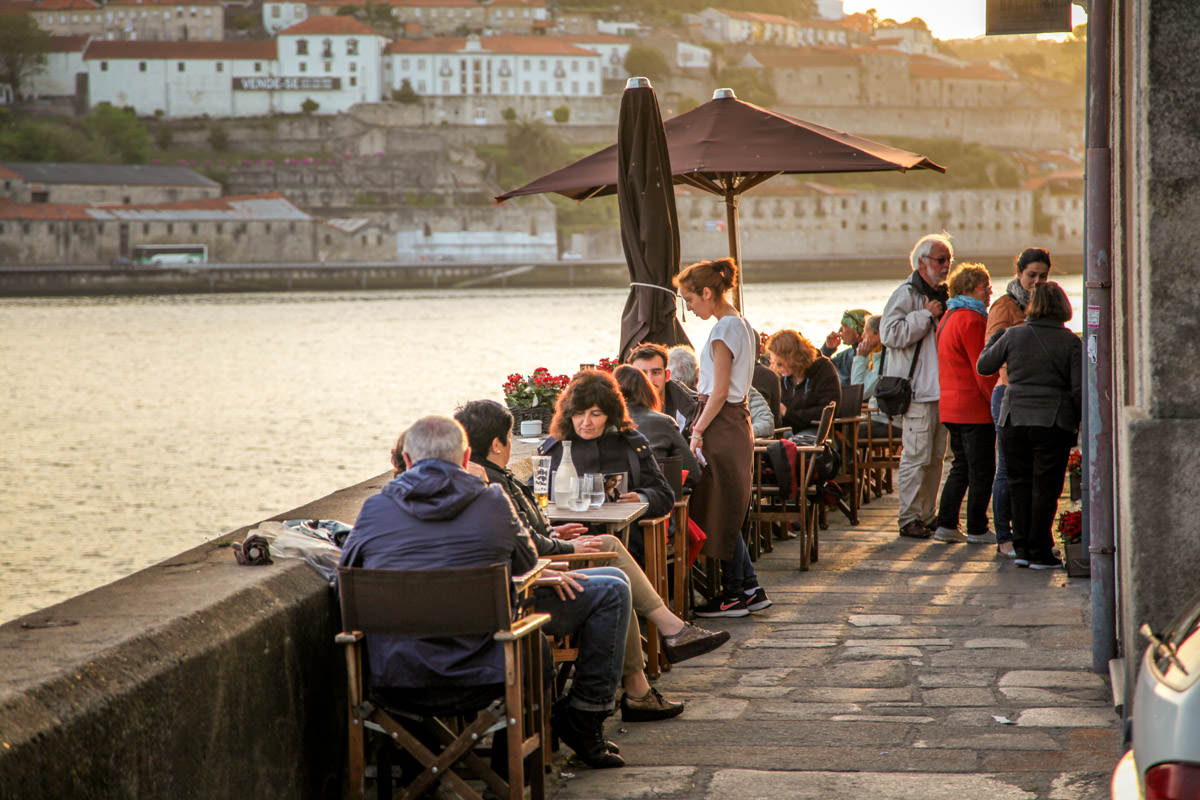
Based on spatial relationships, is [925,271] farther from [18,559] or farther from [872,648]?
[18,559]

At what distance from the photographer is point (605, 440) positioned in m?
3.96

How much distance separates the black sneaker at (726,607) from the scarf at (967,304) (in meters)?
1.65

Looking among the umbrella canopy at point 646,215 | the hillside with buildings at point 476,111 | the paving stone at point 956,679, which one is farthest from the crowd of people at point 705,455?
the hillside with buildings at point 476,111

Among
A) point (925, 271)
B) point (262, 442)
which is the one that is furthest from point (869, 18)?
point (925, 271)

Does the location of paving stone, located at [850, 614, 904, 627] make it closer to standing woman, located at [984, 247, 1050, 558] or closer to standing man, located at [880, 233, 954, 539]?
standing woman, located at [984, 247, 1050, 558]

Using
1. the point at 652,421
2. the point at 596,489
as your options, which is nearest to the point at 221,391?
the point at 652,421

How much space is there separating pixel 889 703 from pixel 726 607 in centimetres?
114

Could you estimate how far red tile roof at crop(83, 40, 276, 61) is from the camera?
325 feet

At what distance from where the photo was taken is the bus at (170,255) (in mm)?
80125

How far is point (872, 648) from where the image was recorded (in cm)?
411

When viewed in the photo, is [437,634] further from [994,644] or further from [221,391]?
[221,391]

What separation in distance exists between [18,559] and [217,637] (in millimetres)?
21074

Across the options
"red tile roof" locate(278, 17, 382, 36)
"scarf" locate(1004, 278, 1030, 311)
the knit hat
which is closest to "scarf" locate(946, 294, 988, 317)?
"scarf" locate(1004, 278, 1030, 311)

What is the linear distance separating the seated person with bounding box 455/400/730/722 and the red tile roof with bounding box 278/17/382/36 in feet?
337
